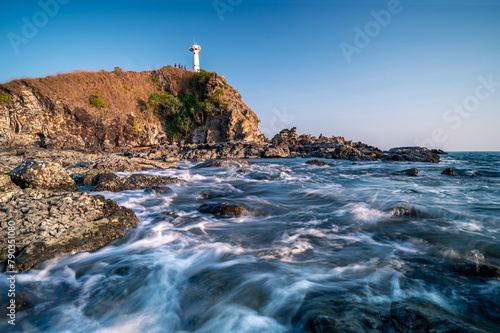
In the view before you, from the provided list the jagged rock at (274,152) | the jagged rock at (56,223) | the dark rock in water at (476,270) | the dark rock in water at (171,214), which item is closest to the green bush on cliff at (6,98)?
the jagged rock at (274,152)

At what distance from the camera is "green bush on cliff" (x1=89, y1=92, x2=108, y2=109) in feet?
97.0

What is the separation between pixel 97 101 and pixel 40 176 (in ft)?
102

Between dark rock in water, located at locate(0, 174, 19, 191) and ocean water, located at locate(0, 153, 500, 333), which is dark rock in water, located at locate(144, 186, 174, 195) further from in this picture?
dark rock in water, located at locate(0, 174, 19, 191)

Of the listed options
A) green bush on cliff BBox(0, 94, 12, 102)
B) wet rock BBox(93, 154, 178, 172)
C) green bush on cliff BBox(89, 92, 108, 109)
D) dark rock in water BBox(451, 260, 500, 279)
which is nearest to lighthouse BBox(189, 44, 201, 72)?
green bush on cliff BBox(89, 92, 108, 109)

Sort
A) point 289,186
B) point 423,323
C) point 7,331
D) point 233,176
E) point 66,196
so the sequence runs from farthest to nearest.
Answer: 1. point 233,176
2. point 289,186
3. point 66,196
4. point 7,331
5. point 423,323

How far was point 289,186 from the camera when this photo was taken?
7.88 metres

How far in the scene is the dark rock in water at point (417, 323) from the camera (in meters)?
1.33

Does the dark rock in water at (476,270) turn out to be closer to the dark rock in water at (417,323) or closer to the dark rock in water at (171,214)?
the dark rock in water at (417,323)

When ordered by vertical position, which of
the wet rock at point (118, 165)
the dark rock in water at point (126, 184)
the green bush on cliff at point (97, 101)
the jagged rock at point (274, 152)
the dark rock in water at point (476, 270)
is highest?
the green bush on cliff at point (97, 101)

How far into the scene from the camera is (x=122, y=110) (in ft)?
105

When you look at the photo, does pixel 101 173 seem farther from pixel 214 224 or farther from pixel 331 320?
pixel 331 320

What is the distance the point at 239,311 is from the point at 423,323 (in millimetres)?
1348

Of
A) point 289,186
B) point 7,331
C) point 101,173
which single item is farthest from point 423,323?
point 101,173

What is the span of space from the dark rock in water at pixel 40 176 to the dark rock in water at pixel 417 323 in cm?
622
